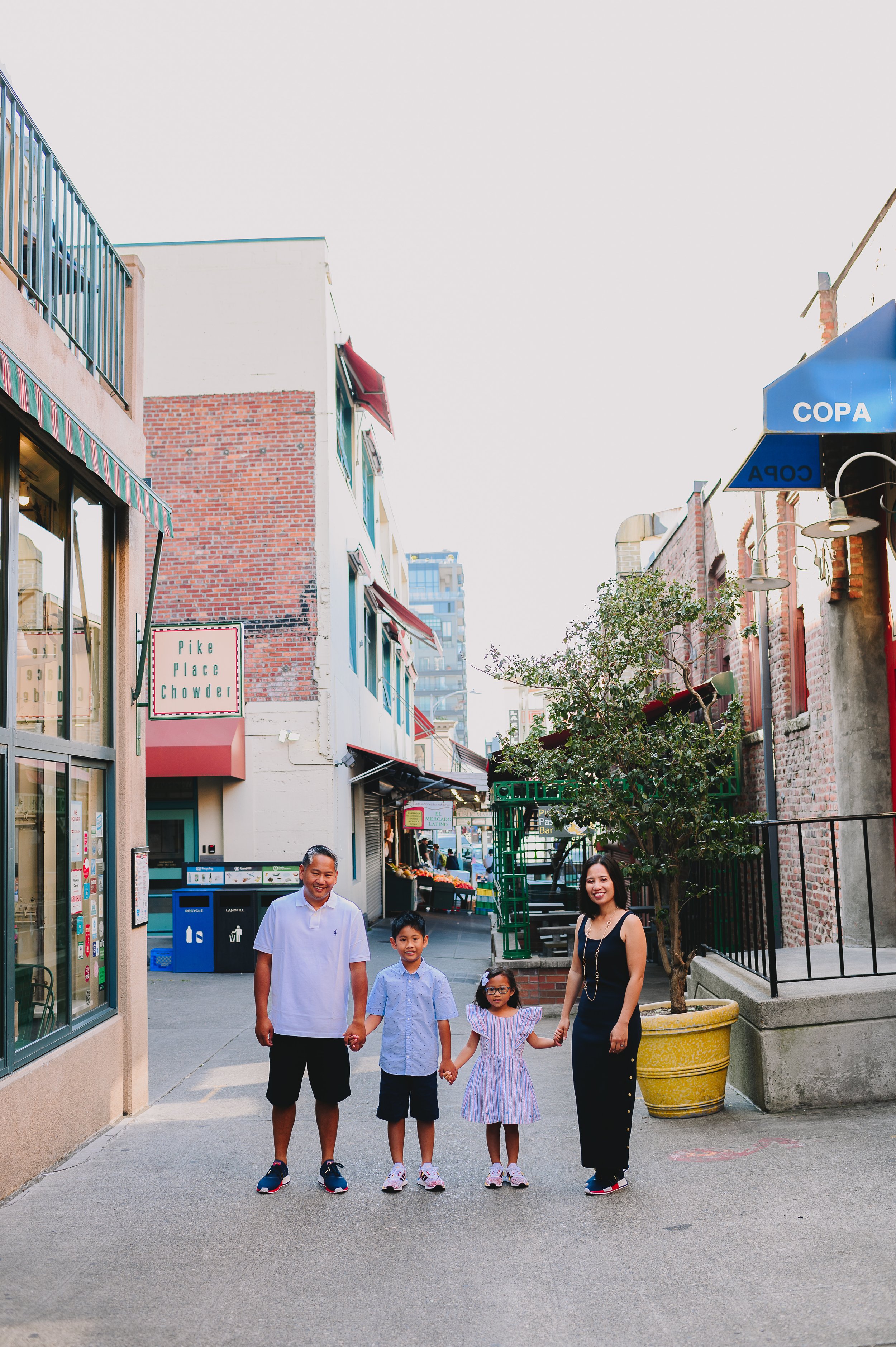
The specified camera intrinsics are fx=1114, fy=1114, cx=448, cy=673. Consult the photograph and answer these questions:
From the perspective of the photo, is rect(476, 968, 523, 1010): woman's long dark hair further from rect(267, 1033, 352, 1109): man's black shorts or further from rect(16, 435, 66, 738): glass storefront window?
rect(16, 435, 66, 738): glass storefront window

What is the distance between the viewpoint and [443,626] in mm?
138750

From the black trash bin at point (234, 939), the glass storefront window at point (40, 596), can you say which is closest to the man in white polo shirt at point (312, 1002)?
the glass storefront window at point (40, 596)

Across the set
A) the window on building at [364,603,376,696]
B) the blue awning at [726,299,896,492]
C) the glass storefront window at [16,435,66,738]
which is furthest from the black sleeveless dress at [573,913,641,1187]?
the window on building at [364,603,376,696]

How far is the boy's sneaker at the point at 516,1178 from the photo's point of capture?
17.3ft

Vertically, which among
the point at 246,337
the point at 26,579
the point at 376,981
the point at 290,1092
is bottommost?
the point at 290,1092

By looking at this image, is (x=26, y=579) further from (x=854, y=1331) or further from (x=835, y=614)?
(x=835, y=614)

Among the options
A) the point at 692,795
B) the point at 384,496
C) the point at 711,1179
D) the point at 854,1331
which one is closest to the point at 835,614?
the point at 692,795

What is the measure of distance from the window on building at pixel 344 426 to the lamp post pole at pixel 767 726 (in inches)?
330

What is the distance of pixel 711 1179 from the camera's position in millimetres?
5223

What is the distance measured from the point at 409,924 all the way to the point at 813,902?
5.36 m

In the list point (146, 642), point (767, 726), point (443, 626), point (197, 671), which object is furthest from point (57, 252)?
point (443, 626)

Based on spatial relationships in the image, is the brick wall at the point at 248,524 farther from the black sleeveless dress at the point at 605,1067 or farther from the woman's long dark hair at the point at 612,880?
the black sleeveless dress at the point at 605,1067

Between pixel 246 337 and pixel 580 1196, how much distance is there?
14487mm

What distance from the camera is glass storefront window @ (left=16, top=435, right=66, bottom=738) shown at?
605cm
